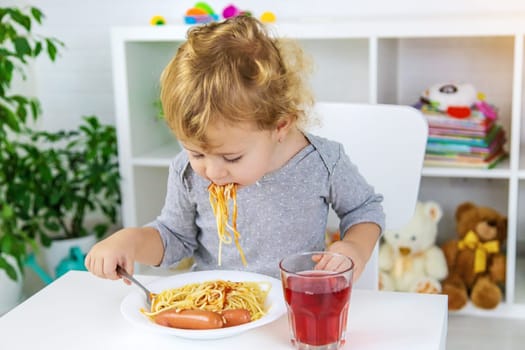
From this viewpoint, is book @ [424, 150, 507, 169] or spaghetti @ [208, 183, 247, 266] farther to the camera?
book @ [424, 150, 507, 169]

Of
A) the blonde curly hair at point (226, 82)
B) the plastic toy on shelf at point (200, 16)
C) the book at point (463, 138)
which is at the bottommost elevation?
the book at point (463, 138)

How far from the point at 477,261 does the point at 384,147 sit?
1.10 metres

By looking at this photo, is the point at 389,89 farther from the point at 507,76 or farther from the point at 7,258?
the point at 7,258

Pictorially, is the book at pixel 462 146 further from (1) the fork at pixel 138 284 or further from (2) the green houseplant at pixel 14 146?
(1) the fork at pixel 138 284

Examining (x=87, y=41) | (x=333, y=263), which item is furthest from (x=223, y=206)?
(x=87, y=41)

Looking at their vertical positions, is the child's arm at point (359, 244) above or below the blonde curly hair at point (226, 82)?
below

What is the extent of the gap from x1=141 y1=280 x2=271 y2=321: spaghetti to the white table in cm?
3

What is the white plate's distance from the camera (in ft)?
3.14

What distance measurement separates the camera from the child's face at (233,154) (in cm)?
110

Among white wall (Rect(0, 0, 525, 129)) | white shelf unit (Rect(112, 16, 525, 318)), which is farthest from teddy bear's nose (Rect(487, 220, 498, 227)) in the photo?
white wall (Rect(0, 0, 525, 129))

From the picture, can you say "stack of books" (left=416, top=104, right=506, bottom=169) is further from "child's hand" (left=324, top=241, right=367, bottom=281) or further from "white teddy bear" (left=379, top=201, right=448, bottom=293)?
"child's hand" (left=324, top=241, right=367, bottom=281)

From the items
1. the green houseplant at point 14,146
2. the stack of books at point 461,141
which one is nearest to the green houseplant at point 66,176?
the green houseplant at point 14,146

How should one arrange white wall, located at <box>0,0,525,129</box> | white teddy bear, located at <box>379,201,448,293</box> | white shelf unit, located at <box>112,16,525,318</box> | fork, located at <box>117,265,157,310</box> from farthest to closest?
white wall, located at <box>0,0,525,129</box> → white teddy bear, located at <box>379,201,448,293</box> → white shelf unit, located at <box>112,16,525,318</box> → fork, located at <box>117,265,157,310</box>

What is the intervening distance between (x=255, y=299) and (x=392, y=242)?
1495 millimetres
